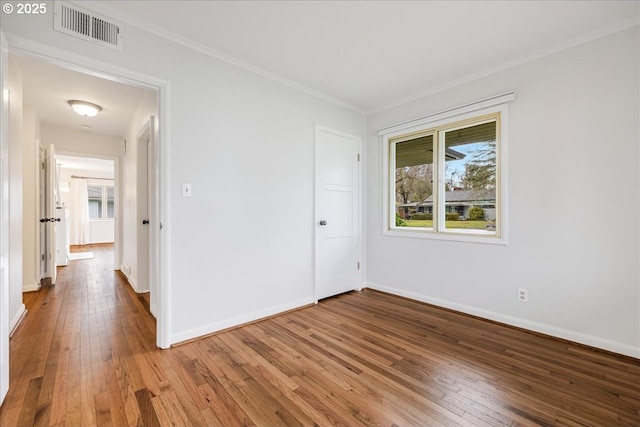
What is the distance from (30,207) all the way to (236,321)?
3489mm

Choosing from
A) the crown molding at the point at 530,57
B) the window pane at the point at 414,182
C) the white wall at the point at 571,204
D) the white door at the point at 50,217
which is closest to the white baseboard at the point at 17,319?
the white door at the point at 50,217

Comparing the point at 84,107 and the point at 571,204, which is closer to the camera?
the point at 571,204

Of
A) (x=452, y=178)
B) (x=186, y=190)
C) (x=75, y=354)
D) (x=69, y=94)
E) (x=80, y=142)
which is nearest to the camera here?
(x=75, y=354)

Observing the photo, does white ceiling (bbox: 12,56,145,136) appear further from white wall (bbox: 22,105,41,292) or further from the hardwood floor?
the hardwood floor

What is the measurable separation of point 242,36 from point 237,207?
1457 millimetres

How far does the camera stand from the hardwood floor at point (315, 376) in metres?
1.52

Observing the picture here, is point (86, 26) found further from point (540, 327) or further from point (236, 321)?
point (540, 327)

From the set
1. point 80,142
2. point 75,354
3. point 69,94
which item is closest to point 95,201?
point 80,142

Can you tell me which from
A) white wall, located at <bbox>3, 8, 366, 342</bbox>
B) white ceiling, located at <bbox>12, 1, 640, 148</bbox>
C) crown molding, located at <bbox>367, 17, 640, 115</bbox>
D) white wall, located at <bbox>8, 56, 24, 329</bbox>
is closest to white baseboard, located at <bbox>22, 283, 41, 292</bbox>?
white wall, located at <bbox>8, 56, 24, 329</bbox>

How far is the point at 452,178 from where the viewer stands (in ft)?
10.6

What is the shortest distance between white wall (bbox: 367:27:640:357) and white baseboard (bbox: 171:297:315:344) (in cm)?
182

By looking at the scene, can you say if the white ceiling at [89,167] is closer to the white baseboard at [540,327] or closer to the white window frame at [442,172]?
the white window frame at [442,172]

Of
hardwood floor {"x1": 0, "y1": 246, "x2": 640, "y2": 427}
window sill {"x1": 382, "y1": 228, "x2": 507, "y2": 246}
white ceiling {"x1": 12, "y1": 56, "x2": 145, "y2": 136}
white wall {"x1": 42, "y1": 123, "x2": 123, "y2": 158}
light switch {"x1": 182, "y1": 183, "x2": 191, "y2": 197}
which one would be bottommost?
hardwood floor {"x1": 0, "y1": 246, "x2": 640, "y2": 427}

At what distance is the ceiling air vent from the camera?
185cm
